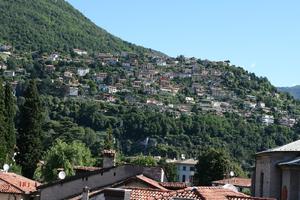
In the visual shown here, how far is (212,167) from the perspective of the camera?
314 feet

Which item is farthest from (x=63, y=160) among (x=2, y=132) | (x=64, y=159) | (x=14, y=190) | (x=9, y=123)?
(x=14, y=190)

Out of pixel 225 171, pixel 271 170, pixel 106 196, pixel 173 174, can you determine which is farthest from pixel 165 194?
pixel 173 174

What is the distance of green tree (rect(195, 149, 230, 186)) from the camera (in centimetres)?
9444

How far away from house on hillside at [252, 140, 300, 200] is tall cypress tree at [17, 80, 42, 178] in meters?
36.6

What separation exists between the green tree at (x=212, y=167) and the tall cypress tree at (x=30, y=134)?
22.9 m

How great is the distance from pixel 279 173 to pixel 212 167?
54.7 meters

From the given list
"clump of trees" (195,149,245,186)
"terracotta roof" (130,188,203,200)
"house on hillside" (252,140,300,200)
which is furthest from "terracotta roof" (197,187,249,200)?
"clump of trees" (195,149,245,186)

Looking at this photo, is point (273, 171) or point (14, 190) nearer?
point (273, 171)

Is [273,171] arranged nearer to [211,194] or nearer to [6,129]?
[211,194]

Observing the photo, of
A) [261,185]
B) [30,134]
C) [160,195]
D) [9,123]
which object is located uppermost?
[9,123]

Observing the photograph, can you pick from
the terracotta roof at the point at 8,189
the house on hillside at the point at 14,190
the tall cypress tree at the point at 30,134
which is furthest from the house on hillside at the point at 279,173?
the tall cypress tree at the point at 30,134

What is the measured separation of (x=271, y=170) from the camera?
137 ft

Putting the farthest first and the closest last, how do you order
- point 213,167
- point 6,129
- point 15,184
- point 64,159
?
point 213,167
point 64,159
point 6,129
point 15,184

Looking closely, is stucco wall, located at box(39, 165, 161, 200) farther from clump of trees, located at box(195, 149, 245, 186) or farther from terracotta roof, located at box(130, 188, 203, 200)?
clump of trees, located at box(195, 149, 245, 186)
